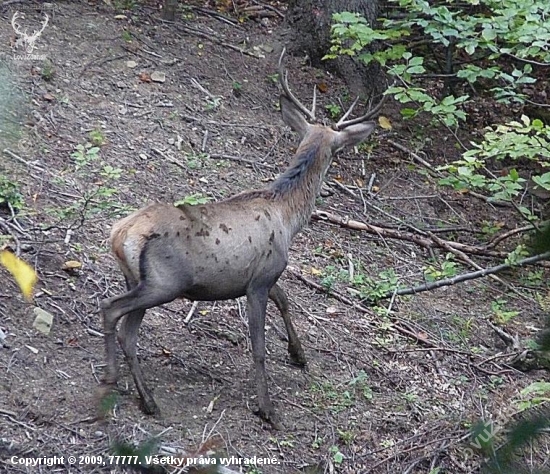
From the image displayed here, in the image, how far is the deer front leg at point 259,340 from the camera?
6.11 metres

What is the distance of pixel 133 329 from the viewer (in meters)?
5.85

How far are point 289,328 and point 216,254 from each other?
118 cm

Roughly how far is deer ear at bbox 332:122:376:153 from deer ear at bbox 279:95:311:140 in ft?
0.84

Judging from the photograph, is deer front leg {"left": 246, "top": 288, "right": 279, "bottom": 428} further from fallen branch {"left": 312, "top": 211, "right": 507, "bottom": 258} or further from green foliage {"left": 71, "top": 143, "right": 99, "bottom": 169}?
fallen branch {"left": 312, "top": 211, "right": 507, "bottom": 258}

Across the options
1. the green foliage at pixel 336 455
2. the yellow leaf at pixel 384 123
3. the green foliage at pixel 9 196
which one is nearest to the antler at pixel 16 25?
the green foliage at pixel 9 196

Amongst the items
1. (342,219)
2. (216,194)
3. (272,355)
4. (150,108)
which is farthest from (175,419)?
(150,108)

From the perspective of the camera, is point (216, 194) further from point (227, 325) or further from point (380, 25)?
point (380, 25)

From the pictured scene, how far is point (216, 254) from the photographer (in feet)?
19.4

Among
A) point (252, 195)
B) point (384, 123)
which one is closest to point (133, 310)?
point (252, 195)

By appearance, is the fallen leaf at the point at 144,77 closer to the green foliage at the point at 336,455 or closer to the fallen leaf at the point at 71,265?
the fallen leaf at the point at 71,265

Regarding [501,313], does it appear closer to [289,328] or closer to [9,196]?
[289,328]

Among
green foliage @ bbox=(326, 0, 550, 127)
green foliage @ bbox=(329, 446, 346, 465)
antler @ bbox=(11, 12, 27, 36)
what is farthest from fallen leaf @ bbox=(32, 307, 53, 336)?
antler @ bbox=(11, 12, 27, 36)

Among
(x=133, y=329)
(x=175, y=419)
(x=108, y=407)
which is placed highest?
(x=108, y=407)

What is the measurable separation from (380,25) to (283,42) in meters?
1.18
